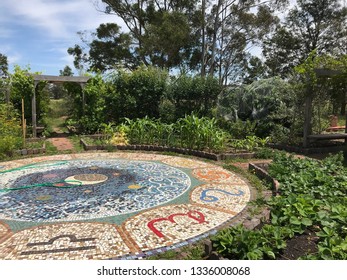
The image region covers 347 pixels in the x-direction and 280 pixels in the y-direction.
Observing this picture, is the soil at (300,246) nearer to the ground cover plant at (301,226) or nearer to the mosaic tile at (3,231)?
the ground cover plant at (301,226)

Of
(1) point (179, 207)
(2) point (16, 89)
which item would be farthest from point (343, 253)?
(2) point (16, 89)

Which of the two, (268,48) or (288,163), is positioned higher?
(268,48)

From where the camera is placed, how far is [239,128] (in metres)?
9.64

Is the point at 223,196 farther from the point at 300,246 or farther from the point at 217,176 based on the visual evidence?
the point at 300,246

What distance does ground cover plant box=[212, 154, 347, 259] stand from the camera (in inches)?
92.7

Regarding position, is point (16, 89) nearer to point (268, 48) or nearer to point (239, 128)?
point (239, 128)

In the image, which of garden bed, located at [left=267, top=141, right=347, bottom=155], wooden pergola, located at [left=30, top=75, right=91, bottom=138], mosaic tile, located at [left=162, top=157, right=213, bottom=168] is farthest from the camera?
wooden pergola, located at [left=30, top=75, right=91, bottom=138]

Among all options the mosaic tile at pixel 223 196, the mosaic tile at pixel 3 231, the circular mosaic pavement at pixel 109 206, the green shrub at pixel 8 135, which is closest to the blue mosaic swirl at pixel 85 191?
the circular mosaic pavement at pixel 109 206

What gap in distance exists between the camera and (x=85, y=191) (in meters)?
4.70

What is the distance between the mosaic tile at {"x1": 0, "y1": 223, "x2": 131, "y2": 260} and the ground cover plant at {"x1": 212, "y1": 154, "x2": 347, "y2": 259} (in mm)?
1103

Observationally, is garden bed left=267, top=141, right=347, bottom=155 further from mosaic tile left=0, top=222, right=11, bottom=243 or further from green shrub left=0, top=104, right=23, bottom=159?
mosaic tile left=0, top=222, right=11, bottom=243

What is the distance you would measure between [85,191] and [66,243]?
1.74m

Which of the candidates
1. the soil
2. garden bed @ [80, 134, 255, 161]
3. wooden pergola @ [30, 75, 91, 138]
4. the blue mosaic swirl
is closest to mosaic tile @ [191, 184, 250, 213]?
the blue mosaic swirl

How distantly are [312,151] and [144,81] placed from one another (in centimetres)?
636
